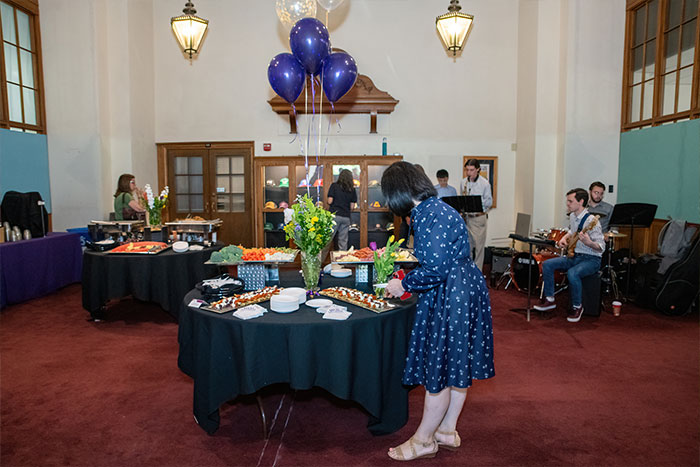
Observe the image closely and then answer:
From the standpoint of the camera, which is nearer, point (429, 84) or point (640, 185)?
point (640, 185)

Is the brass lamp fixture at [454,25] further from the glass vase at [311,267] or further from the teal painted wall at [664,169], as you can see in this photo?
the glass vase at [311,267]

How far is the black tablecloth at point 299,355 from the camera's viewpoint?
7.65 ft

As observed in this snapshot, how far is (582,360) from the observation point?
12.5ft

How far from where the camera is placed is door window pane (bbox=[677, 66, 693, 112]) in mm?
5520

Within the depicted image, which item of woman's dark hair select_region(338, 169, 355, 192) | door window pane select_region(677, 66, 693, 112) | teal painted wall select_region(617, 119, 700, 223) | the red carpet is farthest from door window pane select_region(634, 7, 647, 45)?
woman's dark hair select_region(338, 169, 355, 192)

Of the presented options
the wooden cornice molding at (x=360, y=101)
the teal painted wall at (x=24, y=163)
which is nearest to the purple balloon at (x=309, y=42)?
the wooden cornice molding at (x=360, y=101)

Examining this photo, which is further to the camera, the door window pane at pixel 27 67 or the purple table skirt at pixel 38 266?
the door window pane at pixel 27 67

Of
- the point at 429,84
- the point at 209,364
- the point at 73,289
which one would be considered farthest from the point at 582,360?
the point at 73,289

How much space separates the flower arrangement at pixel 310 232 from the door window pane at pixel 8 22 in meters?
6.38

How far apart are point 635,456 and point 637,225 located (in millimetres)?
3864

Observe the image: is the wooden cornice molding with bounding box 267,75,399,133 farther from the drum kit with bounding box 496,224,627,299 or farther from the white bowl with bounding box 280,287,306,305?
the white bowl with bounding box 280,287,306,305

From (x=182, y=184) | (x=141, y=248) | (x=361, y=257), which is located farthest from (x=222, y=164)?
(x=361, y=257)

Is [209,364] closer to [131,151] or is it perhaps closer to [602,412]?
[602,412]

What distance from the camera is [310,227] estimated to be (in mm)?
2766
